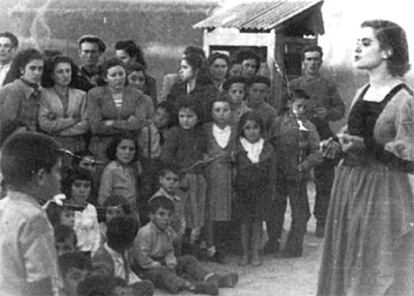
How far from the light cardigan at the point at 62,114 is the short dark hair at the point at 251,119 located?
856 millimetres

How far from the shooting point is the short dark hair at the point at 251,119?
4.44 meters

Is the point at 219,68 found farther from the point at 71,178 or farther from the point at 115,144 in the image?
the point at 71,178

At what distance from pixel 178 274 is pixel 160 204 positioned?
0.37m

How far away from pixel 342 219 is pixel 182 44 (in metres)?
4.13

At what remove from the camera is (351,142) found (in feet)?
9.33

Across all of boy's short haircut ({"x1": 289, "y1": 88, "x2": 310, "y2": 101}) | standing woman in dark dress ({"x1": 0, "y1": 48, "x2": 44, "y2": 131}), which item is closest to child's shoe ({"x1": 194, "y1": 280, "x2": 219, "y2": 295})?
standing woman in dark dress ({"x1": 0, "y1": 48, "x2": 44, "y2": 131})

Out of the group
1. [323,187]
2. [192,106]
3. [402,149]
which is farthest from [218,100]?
[402,149]

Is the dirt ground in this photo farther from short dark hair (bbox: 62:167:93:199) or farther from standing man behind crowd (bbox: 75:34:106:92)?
standing man behind crowd (bbox: 75:34:106:92)

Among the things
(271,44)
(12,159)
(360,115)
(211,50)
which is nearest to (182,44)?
(211,50)

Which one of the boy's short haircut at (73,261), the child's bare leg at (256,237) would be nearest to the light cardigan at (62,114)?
the boy's short haircut at (73,261)

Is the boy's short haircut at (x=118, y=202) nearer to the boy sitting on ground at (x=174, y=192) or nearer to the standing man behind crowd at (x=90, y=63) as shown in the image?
the boy sitting on ground at (x=174, y=192)

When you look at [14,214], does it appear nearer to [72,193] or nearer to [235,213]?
[72,193]

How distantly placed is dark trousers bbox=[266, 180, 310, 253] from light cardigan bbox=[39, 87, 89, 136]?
4.01 feet

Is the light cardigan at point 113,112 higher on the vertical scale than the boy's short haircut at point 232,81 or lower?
lower
